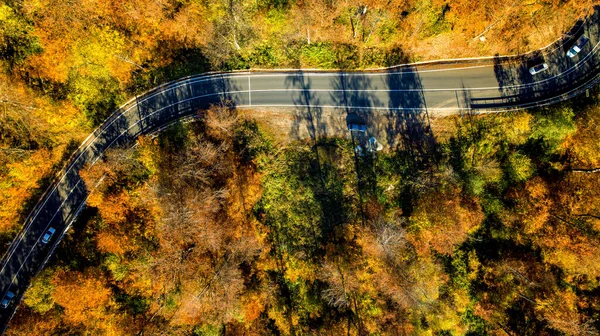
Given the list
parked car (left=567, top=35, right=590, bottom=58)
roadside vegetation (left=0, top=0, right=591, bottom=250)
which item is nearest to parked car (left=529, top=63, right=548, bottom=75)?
roadside vegetation (left=0, top=0, right=591, bottom=250)

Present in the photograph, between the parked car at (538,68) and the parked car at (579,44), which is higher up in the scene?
the parked car at (579,44)

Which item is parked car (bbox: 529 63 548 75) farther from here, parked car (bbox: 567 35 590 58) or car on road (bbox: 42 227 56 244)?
car on road (bbox: 42 227 56 244)

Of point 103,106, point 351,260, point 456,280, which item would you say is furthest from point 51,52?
point 456,280

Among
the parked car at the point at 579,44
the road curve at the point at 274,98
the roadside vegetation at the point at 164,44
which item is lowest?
the road curve at the point at 274,98

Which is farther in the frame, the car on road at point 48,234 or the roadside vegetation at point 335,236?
the car on road at point 48,234

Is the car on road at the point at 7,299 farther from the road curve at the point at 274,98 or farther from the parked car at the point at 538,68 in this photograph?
the parked car at the point at 538,68

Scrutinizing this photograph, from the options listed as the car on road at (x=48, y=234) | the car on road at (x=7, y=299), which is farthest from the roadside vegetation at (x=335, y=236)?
the car on road at (x=7, y=299)

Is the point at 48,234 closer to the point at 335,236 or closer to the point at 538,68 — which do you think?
the point at 335,236
